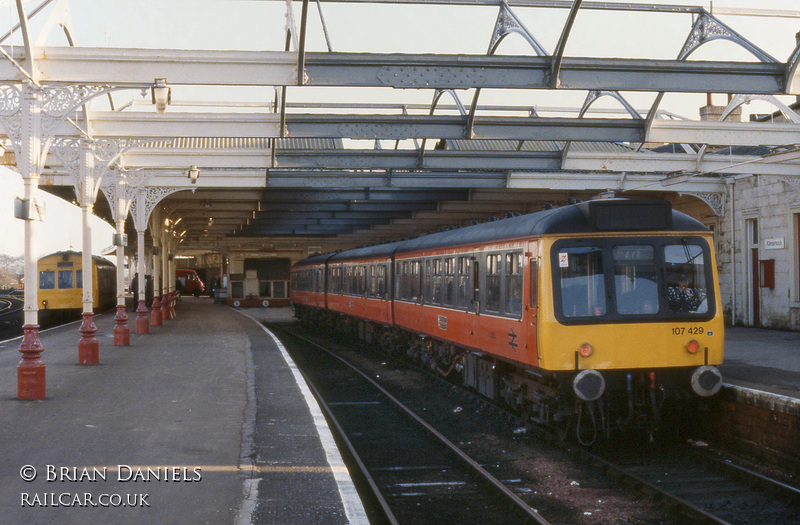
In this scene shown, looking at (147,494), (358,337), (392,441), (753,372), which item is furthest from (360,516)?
(358,337)

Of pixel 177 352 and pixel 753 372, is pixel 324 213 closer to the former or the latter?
pixel 177 352

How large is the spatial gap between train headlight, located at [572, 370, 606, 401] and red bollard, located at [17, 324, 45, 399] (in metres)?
7.06

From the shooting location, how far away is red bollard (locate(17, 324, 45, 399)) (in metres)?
10.9

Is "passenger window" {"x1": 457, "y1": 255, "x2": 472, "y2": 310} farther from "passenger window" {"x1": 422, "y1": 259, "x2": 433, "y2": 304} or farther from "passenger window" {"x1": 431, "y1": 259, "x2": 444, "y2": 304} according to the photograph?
"passenger window" {"x1": 422, "y1": 259, "x2": 433, "y2": 304}

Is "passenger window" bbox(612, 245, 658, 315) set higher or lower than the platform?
higher

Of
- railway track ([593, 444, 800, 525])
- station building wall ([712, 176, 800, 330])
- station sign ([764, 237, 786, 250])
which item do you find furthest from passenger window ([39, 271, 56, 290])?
railway track ([593, 444, 800, 525])

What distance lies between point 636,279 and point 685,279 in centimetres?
58

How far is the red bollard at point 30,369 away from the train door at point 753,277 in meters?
17.4

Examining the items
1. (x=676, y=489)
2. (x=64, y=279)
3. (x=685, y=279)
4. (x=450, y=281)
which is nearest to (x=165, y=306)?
(x=64, y=279)

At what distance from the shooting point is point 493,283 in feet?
36.2

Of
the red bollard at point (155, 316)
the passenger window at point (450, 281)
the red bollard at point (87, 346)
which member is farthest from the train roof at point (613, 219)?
the red bollard at point (155, 316)

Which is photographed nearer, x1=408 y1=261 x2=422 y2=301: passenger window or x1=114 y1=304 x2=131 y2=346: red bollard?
x1=408 y1=261 x2=422 y2=301: passenger window

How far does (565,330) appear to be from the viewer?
8.80m

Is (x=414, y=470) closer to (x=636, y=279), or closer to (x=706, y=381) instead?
(x=636, y=279)
